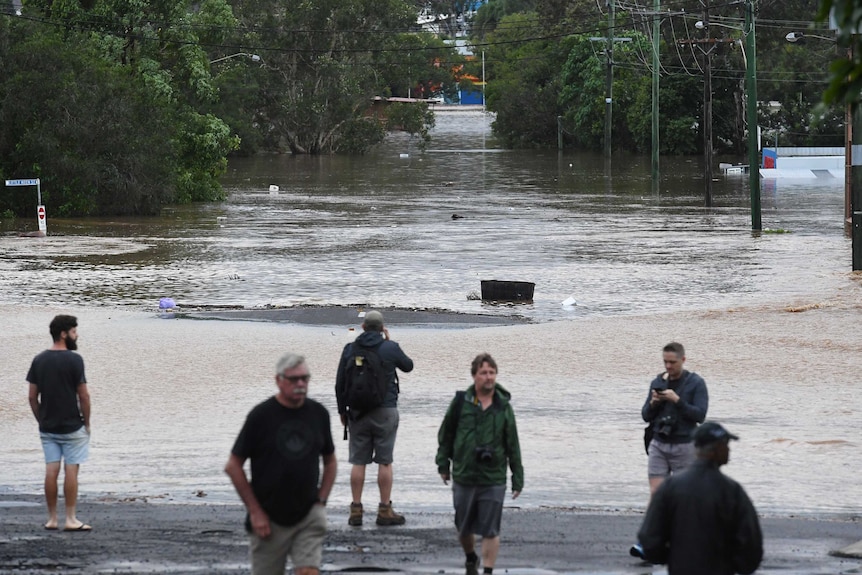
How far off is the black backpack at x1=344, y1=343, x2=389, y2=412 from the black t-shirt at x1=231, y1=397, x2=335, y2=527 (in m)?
3.19

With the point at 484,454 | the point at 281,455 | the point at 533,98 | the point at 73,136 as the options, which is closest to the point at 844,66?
the point at 281,455

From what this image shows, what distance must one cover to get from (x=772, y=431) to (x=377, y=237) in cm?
2519

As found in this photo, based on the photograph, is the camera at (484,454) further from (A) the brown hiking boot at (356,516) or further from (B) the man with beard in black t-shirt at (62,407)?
(B) the man with beard in black t-shirt at (62,407)

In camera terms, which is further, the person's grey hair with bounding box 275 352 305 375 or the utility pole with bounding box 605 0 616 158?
the utility pole with bounding box 605 0 616 158

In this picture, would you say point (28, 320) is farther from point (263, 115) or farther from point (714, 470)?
point (263, 115)

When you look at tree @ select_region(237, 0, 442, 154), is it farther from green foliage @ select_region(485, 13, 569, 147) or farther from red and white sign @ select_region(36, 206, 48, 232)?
red and white sign @ select_region(36, 206, 48, 232)

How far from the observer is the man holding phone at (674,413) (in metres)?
8.71

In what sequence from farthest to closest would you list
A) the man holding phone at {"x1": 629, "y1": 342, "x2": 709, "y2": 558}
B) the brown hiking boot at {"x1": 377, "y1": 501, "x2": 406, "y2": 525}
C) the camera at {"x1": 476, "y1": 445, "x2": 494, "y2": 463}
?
the brown hiking boot at {"x1": 377, "y1": 501, "x2": 406, "y2": 525}, the man holding phone at {"x1": 629, "y1": 342, "x2": 709, "y2": 558}, the camera at {"x1": 476, "y1": 445, "x2": 494, "y2": 463}

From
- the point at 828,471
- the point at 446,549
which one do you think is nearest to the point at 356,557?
the point at 446,549

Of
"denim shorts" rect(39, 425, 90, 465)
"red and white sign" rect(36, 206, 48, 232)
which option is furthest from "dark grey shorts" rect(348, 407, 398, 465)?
"red and white sign" rect(36, 206, 48, 232)

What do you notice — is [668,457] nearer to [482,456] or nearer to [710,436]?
[482,456]

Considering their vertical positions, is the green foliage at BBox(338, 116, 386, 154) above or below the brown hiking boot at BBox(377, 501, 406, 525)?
above

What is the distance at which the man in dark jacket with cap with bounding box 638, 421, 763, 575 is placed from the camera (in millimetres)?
5672

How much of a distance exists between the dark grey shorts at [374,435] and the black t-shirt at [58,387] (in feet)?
6.50
